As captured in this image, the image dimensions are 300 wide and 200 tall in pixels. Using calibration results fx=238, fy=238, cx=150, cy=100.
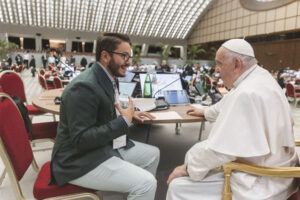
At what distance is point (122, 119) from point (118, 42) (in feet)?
1.56

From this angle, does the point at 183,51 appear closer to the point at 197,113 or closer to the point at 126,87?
the point at 126,87

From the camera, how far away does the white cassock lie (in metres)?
1.13

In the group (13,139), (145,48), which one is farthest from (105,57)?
(145,48)

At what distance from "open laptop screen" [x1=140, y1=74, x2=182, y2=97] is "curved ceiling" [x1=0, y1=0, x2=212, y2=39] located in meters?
26.9

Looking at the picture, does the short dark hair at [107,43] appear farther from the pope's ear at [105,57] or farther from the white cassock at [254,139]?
the white cassock at [254,139]

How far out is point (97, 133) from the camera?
127 cm

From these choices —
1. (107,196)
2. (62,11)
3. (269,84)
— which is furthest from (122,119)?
(62,11)

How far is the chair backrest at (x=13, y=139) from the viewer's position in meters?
1.20

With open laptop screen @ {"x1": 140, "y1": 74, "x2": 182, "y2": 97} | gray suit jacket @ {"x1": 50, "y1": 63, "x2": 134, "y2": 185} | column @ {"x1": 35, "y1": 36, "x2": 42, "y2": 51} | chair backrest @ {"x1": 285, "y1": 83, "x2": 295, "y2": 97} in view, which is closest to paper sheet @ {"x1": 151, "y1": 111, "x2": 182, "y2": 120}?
gray suit jacket @ {"x1": 50, "y1": 63, "x2": 134, "y2": 185}

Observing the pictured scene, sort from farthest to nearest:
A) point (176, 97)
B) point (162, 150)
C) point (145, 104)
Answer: point (162, 150) → point (176, 97) → point (145, 104)

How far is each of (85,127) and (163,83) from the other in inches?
62.0

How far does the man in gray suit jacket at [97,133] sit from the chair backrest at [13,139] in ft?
0.56

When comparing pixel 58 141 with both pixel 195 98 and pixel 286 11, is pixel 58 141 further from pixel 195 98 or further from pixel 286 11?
pixel 286 11

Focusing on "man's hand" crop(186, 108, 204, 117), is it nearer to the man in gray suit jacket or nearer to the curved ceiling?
the man in gray suit jacket
